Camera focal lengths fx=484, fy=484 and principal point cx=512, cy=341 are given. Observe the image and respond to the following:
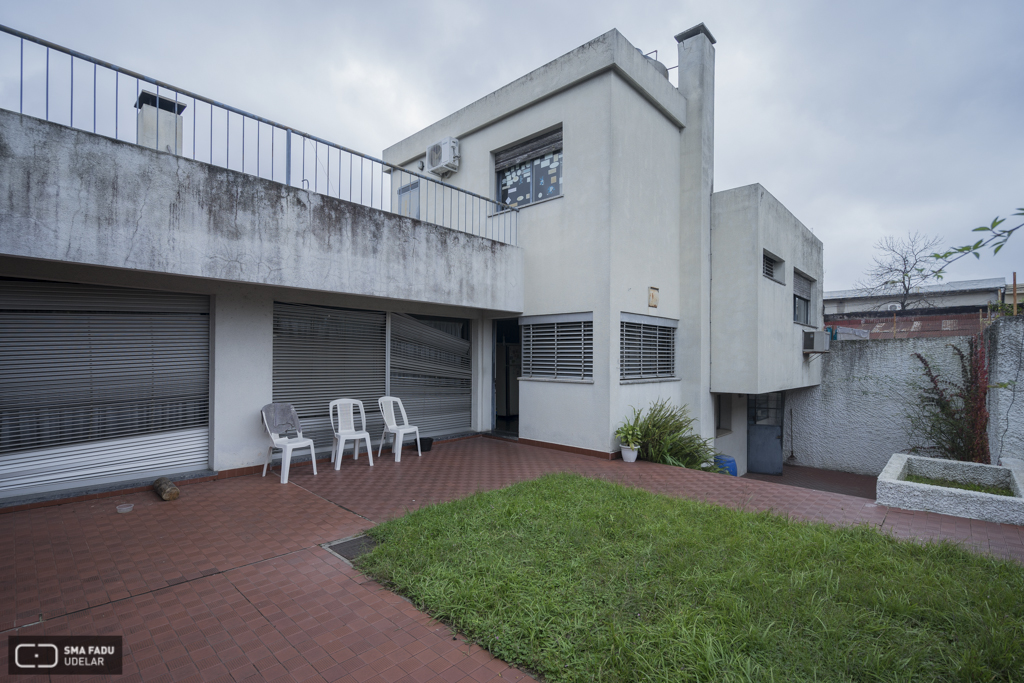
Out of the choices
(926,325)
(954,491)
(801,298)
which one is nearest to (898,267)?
(926,325)

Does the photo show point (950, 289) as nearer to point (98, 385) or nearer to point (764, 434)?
point (764, 434)

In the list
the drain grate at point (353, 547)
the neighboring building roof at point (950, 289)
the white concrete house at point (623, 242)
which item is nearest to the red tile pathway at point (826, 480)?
the white concrete house at point (623, 242)

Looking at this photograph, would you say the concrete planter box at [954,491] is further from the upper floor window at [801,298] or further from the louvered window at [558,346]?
the upper floor window at [801,298]

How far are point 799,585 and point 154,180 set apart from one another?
259 inches

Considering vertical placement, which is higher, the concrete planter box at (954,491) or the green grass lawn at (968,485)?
the concrete planter box at (954,491)

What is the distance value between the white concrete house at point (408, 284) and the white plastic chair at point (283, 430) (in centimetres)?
22

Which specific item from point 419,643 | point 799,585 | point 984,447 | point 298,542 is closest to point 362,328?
point 298,542

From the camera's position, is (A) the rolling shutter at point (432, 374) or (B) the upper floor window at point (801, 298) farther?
(B) the upper floor window at point (801, 298)

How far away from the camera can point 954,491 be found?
5.03m

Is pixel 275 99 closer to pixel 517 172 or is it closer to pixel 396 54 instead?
pixel 396 54

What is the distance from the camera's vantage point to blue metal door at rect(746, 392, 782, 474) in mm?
12133

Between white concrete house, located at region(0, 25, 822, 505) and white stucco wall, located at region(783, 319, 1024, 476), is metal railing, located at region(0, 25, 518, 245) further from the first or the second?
white stucco wall, located at region(783, 319, 1024, 476)

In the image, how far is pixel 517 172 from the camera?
956 cm

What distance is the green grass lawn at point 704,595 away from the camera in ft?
8.44
